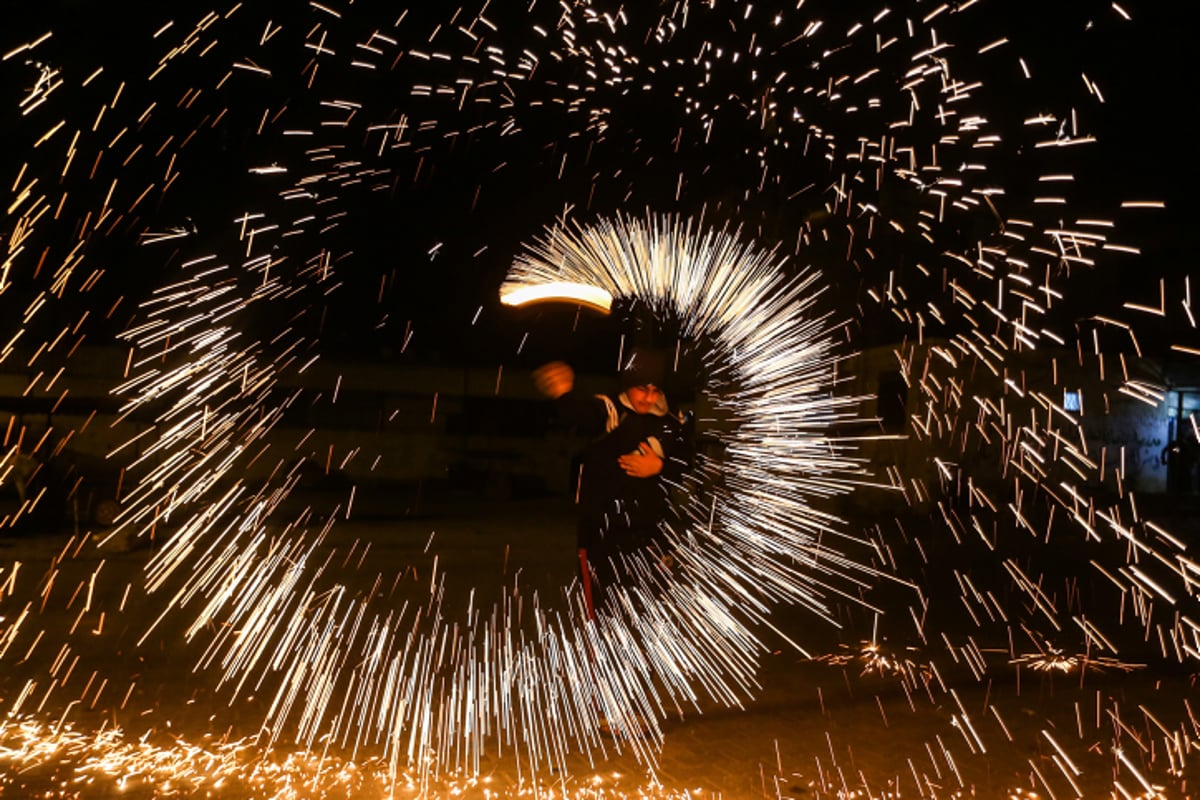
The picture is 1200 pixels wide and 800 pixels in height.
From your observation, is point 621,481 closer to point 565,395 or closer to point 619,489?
point 619,489

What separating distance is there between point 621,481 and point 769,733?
1.39 metres

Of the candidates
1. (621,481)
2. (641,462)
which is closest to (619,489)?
(621,481)

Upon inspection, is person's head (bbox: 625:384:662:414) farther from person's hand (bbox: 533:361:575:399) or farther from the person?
person's hand (bbox: 533:361:575:399)

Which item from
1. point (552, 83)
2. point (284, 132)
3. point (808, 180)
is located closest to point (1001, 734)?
point (552, 83)

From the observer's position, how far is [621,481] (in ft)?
16.4

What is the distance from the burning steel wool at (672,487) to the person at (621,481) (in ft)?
0.72

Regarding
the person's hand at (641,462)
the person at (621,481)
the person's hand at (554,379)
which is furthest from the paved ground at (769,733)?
the person's hand at (554,379)

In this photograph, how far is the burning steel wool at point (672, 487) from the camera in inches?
177

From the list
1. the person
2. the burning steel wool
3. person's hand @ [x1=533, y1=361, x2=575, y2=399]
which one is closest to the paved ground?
the burning steel wool

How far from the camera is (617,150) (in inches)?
368

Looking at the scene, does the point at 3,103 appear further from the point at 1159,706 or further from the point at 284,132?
the point at 1159,706

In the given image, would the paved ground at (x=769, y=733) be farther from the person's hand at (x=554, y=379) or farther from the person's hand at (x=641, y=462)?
the person's hand at (x=554, y=379)

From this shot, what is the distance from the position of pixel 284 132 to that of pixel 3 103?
1.86 meters

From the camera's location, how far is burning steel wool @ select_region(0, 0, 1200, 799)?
4508mm
